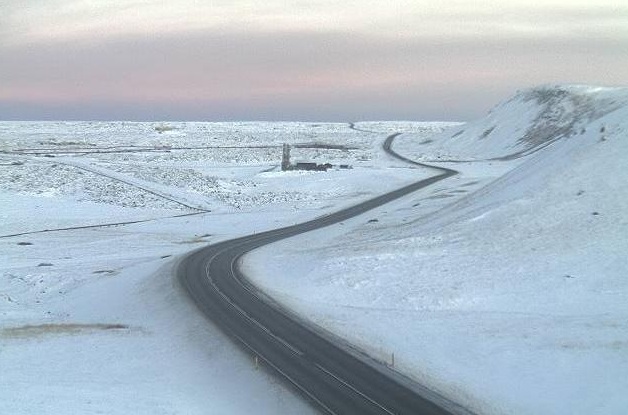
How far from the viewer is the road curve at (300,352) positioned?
1889 cm

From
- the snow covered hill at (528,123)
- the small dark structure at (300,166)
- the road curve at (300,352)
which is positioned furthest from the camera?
the snow covered hill at (528,123)

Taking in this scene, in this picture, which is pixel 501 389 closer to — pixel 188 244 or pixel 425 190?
pixel 188 244

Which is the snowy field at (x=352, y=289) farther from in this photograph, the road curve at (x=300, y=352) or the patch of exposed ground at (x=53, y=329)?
the road curve at (x=300, y=352)

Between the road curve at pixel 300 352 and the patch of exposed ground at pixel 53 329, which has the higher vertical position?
the road curve at pixel 300 352

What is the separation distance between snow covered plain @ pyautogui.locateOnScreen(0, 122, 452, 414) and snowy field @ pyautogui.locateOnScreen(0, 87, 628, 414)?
0.13 m

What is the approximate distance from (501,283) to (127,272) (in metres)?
20.7

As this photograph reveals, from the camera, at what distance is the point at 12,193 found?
5969 centimetres

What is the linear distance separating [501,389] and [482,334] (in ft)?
16.0

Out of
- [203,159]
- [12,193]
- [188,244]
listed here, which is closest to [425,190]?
[188,244]

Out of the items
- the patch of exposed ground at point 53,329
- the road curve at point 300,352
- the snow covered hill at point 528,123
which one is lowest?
the patch of exposed ground at point 53,329

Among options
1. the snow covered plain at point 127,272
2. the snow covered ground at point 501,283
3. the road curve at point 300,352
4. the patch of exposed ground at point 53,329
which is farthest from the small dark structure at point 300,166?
the patch of exposed ground at point 53,329

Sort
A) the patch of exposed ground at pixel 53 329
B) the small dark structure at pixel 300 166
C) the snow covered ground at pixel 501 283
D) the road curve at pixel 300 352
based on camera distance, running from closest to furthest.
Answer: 1. the road curve at pixel 300 352
2. the snow covered ground at pixel 501 283
3. the patch of exposed ground at pixel 53 329
4. the small dark structure at pixel 300 166

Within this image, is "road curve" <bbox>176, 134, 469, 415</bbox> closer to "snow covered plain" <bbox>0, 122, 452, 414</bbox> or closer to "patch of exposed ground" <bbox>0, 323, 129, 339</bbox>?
"snow covered plain" <bbox>0, 122, 452, 414</bbox>

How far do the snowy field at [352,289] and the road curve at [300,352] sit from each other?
72 centimetres
